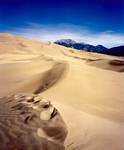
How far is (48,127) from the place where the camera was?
307cm

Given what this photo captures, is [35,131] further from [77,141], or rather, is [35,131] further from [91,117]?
[91,117]

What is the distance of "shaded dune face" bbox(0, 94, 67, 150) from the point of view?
2.71m

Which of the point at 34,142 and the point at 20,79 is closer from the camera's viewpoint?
the point at 34,142

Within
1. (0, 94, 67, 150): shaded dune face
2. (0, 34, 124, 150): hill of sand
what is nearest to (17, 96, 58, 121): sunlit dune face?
(0, 94, 67, 150): shaded dune face

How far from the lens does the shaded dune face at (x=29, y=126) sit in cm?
271

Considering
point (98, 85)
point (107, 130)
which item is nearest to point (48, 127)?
point (107, 130)

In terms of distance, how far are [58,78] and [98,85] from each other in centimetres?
131

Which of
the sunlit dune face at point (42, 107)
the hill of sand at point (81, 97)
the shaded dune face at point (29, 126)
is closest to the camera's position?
the shaded dune face at point (29, 126)

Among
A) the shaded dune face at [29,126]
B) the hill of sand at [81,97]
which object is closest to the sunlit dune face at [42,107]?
the shaded dune face at [29,126]

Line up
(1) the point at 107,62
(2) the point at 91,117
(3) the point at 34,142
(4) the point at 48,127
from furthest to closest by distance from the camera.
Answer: (1) the point at 107,62, (2) the point at 91,117, (4) the point at 48,127, (3) the point at 34,142

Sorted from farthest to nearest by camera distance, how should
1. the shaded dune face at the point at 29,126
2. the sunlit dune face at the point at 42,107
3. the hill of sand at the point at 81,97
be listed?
the hill of sand at the point at 81,97 → the sunlit dune face at the point at 42,107 → the shaded dune face at the point at 29,126

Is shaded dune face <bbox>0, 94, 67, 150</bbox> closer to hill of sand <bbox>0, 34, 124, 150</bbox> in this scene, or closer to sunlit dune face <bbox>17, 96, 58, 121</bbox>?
sunlit dune face <bbox>17, 96, 58, 121</bbox>

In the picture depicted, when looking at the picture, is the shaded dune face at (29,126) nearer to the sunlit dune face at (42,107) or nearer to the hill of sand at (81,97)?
the sunlit dune face at (42,107)

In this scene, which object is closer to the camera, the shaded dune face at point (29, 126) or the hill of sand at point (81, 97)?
the shaded dune face at point (29, 126)
